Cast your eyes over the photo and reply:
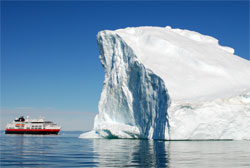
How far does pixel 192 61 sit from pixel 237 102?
7.94m

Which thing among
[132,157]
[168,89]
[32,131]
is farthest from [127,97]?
[32,131]

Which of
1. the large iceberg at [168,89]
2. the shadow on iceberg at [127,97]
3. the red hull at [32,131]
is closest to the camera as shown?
the large iceberg at [168,89]

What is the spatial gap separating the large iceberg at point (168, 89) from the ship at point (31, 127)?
1031 inches

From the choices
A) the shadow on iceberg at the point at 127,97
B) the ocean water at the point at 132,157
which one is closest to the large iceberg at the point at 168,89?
the shadow on iceberg at the point at 127,97

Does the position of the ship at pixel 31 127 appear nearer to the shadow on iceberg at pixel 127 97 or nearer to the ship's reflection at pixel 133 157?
the shadow on iceberg at pixel 127 97

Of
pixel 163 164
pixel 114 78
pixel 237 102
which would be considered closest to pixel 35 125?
pixel 114 78

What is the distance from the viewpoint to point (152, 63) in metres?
31.2

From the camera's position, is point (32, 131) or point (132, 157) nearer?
point (132, 157)

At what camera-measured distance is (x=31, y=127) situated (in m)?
62.2

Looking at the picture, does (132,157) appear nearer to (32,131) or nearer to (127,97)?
(127,97)

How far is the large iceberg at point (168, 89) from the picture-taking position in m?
25.5

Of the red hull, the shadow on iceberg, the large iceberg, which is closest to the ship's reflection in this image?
the large iceberg

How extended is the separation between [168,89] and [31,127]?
41.4 m

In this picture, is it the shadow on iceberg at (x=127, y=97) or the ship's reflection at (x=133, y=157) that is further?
the shadow on iceberg at (x=127, y=97)
